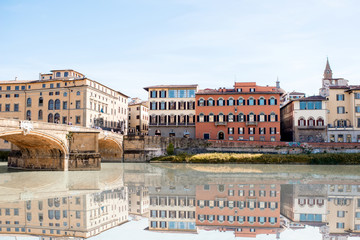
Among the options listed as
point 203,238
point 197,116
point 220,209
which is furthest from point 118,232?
point 197,116

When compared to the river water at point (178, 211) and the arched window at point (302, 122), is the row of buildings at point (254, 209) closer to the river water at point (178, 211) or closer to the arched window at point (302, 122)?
the river water at point (178, 211)

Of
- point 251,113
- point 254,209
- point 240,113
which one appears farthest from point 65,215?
point 251,113

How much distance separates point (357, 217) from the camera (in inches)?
611

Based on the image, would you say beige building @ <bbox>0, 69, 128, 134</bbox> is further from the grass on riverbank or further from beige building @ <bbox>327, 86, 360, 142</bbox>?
beige building @ <bbox>327, 86, 360, 142</bbox>

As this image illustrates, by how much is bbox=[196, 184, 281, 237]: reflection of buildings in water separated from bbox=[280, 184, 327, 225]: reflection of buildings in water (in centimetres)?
54

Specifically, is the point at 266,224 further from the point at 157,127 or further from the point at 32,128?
the point at 157,127

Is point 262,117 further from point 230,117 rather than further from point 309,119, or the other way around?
point 309,119

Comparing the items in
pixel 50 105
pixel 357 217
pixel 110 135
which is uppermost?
pixel 50 105

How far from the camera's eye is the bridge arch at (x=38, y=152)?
34.1 meters

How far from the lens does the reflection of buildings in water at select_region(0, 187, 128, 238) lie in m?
12.8

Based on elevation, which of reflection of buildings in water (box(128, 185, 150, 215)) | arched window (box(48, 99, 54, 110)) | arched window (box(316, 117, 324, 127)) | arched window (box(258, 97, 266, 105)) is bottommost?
reflection of buildings in water (box(128, 185, 150, 215))

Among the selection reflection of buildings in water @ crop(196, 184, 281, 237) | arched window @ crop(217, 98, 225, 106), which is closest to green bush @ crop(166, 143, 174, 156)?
arched window @ crop(217, 98, 225, 106)

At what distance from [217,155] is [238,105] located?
16.1m

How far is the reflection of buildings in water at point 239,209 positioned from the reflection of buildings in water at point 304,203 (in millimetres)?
535
